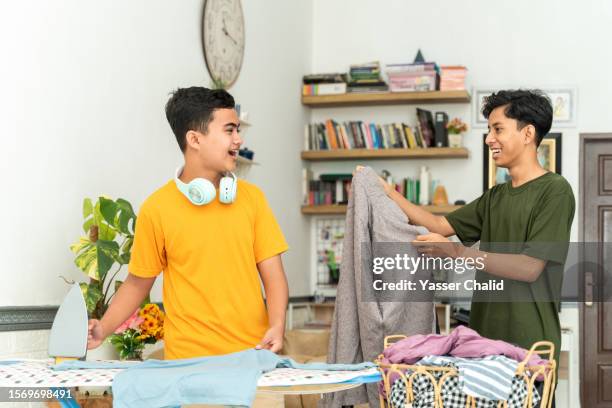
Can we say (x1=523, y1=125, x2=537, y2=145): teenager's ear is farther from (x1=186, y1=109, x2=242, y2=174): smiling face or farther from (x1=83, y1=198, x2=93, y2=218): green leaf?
(x1=83, y1=198, x2=93, y2=218): green leaf

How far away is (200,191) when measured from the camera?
2207mm

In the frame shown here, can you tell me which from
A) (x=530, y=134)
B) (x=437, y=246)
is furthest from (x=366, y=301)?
(x=530, y=134)

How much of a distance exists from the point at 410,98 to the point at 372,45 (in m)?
0.65

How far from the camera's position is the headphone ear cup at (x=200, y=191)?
221 cm

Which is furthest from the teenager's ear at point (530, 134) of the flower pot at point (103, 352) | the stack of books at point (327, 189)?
the stack of books at point (327, 189)

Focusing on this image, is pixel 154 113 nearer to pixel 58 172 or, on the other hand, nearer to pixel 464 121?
pixel 58 172

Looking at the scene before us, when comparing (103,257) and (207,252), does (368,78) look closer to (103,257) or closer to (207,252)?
(103,257)

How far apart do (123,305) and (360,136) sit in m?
4.00

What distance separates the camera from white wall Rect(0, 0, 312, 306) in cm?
274

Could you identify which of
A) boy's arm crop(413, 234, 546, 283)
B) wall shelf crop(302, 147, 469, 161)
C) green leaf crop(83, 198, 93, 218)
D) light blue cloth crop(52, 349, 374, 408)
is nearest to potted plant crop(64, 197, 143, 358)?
green leaf crop(83, 198, 93, 218)

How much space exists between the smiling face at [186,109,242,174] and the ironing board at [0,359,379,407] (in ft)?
2.09

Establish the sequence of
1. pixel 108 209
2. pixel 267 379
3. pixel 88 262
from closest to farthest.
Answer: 1. pixel 267 379
2. pixel 88 262
3. pixel 108 209

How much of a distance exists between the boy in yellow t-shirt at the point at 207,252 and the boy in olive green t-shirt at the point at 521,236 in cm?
66

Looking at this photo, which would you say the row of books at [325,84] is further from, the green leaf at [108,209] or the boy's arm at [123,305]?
the boy's arm at [123,305]
